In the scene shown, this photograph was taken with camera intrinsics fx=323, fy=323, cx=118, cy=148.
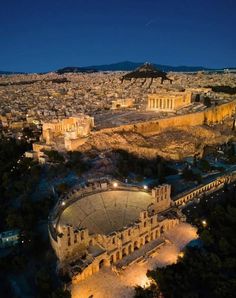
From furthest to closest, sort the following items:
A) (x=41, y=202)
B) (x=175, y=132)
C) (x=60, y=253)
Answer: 1. (x=175, y=132)
2. (x=41, y=202)
3. (x=60, y=253)

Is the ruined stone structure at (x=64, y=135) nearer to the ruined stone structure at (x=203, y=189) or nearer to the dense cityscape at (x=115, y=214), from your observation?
the dense cityscape at (x=115, y=214)

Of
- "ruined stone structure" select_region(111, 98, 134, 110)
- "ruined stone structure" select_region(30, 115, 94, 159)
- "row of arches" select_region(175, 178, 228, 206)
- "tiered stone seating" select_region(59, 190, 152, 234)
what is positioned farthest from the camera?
"ruined stone structure" select_region(111, 98, 134, 110)

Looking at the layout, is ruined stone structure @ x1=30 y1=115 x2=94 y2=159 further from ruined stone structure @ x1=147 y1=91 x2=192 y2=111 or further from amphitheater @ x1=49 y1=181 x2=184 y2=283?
ruined stone structure @ x1=147 y1=91 x2=192 y2=111

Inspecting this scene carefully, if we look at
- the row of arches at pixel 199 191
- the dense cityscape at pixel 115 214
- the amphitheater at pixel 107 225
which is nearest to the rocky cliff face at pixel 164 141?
the dense cityscape at pixel 115 214

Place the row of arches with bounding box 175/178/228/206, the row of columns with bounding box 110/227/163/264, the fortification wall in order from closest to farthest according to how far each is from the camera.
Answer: the row of columns with bounding box 110/227/163/264 < the row of arches with bounding box 175/178/228/206 < the fortification wall

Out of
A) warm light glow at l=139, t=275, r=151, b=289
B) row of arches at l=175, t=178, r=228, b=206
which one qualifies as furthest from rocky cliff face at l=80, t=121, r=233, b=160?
warm light glow at l=139, t=275, r=151, b=289

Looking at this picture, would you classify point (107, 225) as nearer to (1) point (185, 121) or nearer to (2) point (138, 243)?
(2) point (138, 243)

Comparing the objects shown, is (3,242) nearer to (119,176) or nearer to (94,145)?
(119,176)

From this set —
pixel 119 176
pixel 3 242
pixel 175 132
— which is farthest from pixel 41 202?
pixel 175 132
